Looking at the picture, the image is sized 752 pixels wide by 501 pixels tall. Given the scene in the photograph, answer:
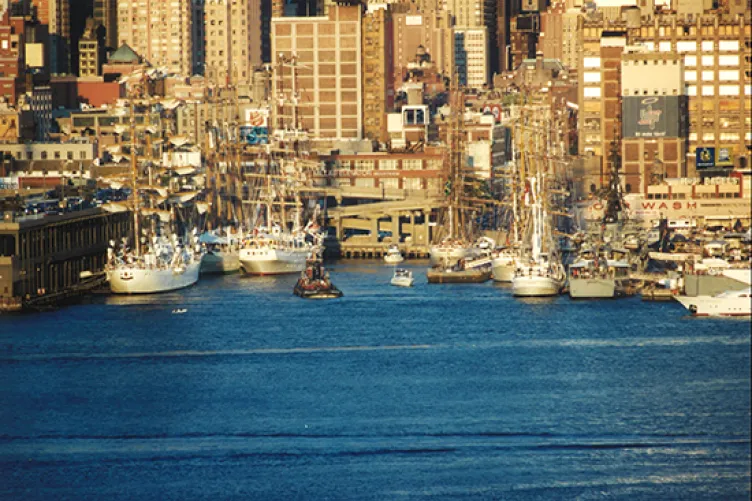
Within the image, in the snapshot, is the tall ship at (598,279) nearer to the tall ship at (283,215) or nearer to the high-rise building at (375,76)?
the tall ship at (283,215)

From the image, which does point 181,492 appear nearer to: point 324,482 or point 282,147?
point 324,482

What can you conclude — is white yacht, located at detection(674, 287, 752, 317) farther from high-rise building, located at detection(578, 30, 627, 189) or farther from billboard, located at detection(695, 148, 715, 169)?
high-rise building, located at detection(578, 30, 627, 189)

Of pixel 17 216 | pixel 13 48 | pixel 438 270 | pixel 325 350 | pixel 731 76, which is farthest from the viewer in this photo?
pixel 13 48

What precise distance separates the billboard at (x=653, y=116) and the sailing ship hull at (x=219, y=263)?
112ft

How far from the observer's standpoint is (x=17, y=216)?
98562 millimetres

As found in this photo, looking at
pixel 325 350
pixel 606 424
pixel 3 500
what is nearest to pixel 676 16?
pixel 325 350

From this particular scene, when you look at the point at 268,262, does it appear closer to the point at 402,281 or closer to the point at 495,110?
the point at 402,281

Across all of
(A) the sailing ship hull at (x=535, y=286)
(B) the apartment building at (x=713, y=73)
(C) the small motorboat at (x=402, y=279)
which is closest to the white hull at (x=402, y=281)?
(C) the small motorboat at (x=402, y=279)

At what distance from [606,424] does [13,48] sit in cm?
12598

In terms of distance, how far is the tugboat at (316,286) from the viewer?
97.9 meters

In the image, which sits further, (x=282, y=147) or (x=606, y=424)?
(x=282, y=147)

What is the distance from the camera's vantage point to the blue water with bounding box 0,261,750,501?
175 ft

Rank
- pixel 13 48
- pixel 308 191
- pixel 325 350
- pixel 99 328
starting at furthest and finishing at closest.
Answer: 1. pixel 13 48
2. pixel 308 191
3. pixel 99 328
4. pixel 325 350

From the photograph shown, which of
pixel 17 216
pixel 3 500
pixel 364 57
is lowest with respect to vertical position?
pixel 3 500
